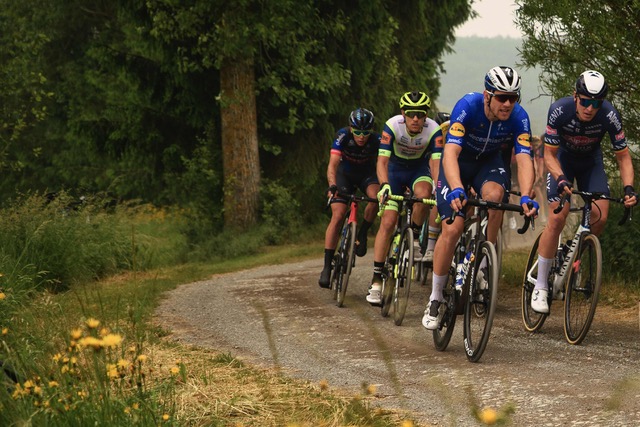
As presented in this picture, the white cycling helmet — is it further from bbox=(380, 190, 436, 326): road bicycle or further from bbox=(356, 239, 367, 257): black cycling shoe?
bbox=(356, 239, 367, 257): black cycling shoe

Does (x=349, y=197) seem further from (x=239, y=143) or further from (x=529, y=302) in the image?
(x=239, y=143)

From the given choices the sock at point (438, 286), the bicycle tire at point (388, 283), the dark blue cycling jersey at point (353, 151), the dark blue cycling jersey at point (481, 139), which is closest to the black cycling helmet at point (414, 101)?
the dark blue cycling jersey at point (353, 151)

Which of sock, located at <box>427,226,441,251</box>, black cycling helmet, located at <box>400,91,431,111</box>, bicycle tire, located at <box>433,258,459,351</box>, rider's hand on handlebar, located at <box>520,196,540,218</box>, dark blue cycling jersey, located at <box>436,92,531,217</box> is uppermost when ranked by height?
black cycling helmet, located at <box>400,91,431,111</box>

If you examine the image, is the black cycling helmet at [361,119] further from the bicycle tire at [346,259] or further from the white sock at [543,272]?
the white sock at [543,272]

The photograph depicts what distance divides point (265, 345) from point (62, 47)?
2539 cm

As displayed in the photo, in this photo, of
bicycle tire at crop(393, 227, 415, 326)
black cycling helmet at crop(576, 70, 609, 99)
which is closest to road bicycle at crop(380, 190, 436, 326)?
bicycle tire at crop(393, 227, 415, 326)

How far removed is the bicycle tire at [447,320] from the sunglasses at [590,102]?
5.46ft

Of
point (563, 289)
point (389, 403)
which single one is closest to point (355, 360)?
point (389, 403)

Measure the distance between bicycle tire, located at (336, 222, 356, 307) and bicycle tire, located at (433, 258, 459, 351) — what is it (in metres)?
2.68

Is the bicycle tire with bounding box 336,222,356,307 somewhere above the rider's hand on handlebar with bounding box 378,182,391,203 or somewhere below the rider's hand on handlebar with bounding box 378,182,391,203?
below

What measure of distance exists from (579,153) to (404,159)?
2402mm

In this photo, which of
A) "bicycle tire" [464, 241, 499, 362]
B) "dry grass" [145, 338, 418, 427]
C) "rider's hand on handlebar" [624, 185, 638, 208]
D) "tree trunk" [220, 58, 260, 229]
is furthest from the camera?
"tree trunk" [220, 58, 260, 229]

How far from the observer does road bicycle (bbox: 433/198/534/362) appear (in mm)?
7059

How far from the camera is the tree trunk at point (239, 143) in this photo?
1964cm
